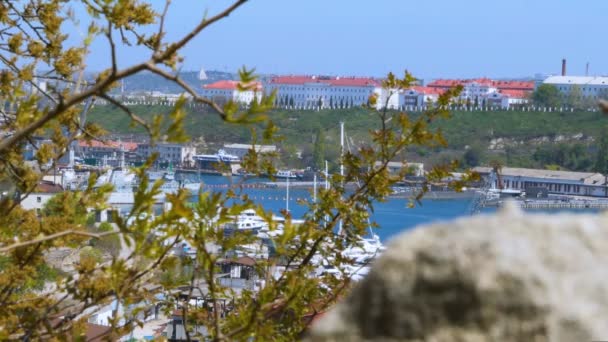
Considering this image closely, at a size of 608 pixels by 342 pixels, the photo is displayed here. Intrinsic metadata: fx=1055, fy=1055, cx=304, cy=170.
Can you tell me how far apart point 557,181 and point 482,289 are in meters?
50.6

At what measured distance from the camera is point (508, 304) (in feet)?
3.09

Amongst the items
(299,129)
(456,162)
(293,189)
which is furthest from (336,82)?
(456,162)

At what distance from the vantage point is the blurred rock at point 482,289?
36.9 inches

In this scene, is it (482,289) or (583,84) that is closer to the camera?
(482,289)

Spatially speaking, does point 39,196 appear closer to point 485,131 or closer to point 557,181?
A: point 557,181

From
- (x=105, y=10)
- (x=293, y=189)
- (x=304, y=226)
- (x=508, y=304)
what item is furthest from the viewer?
(x=293, y=189)

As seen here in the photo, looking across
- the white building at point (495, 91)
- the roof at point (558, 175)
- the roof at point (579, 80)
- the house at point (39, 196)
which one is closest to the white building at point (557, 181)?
the roof at point (558, 175)

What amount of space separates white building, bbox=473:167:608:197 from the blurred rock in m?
48.3

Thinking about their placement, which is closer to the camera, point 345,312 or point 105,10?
point 345,312

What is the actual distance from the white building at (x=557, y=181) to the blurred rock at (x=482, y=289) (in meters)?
48.3

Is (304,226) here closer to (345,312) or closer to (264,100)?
(264,100)

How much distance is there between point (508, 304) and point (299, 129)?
61.7 meters

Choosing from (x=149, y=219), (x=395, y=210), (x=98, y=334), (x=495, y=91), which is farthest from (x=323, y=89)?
(x=149, y=219)

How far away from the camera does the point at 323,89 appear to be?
258 feet
